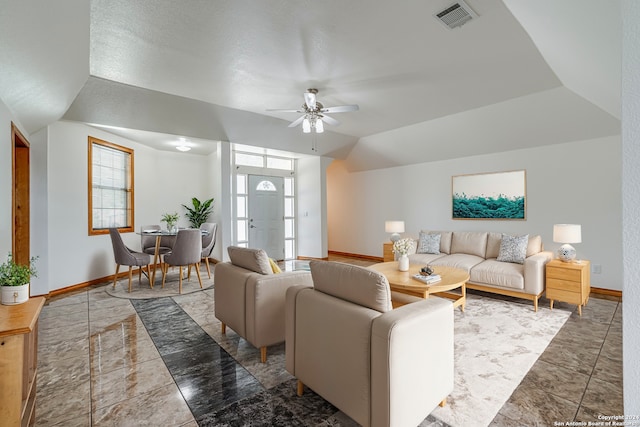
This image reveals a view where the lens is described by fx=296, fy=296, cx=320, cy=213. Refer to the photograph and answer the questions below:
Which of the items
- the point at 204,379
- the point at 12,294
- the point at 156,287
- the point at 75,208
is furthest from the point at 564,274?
the point at 75,208

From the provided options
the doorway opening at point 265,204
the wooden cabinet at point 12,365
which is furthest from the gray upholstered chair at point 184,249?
the wooden cabinet at point 12,365

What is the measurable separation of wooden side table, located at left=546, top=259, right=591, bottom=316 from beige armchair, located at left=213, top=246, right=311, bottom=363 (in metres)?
3.07

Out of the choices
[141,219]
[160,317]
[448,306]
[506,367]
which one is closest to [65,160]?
[141,219]

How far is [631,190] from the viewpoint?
733mm

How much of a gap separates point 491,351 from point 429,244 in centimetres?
268

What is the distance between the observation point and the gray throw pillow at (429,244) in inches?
200

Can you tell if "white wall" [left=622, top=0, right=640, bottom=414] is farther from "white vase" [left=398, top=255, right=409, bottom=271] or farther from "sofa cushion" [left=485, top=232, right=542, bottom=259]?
"sofa cushion" [left=485, top=232, right=542, bottom=259]

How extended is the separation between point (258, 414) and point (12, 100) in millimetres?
3447

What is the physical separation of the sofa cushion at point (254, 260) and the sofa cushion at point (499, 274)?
3.01 meters

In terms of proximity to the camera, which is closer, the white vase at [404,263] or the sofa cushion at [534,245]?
the white vase at [404,263]

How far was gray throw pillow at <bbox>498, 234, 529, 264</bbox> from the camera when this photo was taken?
413 centimetres

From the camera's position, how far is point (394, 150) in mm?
6188

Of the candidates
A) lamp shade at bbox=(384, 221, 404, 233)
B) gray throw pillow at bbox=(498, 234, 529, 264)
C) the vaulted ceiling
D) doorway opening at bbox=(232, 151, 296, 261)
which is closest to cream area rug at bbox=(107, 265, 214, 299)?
doorway opening at bbox=(232, 151, 296, 261)

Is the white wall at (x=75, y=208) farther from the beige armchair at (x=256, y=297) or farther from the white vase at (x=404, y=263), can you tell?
the white vase at (x=404, y=263)
